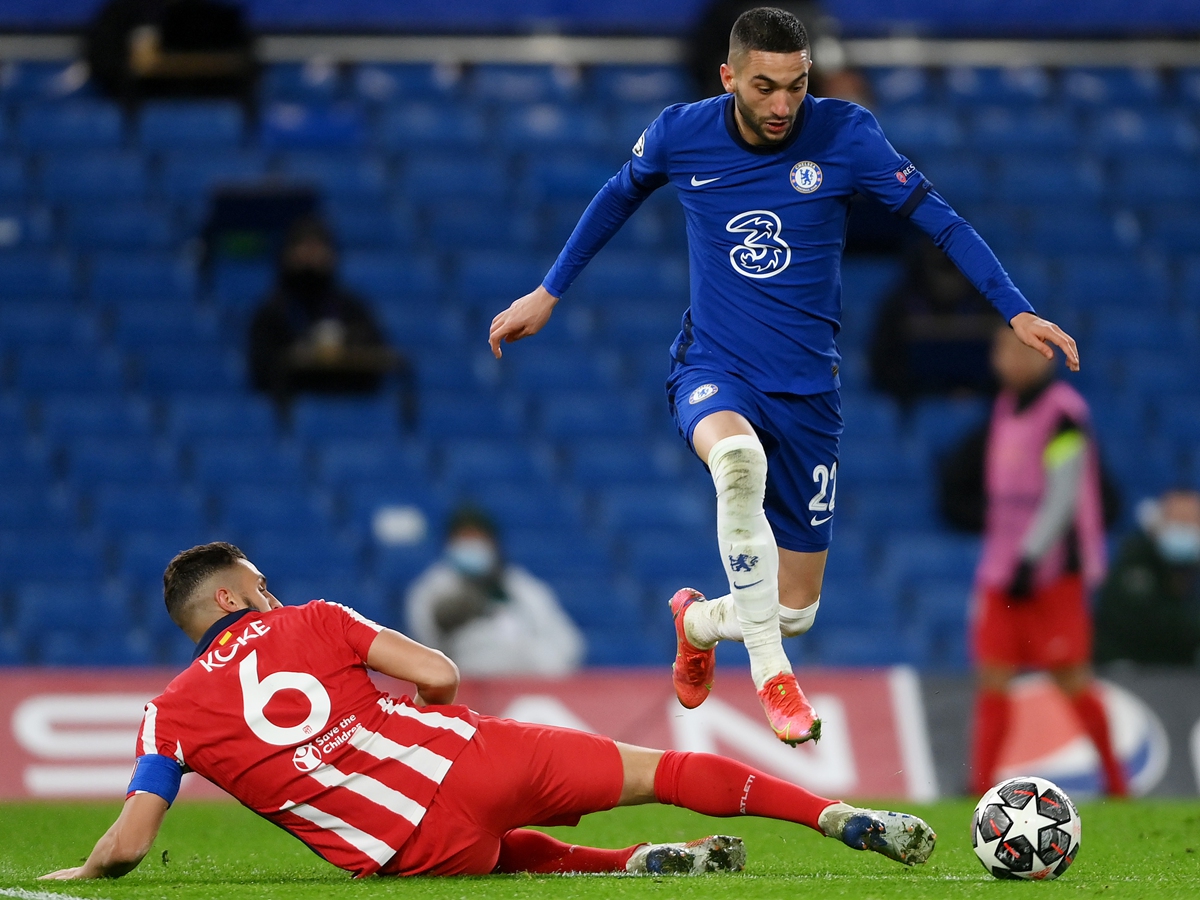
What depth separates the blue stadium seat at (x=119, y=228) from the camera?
1348 cm

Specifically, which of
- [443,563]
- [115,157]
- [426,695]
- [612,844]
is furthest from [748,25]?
[115,157]

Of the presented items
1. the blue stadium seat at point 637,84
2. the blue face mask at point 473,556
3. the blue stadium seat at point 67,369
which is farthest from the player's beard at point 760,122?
the blue stadium seat at point 637,84

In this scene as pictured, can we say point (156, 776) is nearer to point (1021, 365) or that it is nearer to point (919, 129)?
point (1021, 365)

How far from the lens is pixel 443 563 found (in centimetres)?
1184

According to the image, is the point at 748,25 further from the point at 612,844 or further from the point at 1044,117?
the point at 1044,117

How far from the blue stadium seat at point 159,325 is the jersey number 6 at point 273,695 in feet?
26.4

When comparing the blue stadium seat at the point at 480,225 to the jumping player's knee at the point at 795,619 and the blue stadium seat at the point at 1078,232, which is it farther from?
the jumping player's knee at the point at 795,619

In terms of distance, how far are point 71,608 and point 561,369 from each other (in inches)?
159

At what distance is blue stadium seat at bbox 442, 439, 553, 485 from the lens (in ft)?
41.6

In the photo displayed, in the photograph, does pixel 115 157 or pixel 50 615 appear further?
pixel 115 157

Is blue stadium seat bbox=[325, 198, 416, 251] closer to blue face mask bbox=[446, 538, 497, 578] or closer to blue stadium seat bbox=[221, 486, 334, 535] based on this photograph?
blue stadium seat bbox=[221, 486, 334, 535]

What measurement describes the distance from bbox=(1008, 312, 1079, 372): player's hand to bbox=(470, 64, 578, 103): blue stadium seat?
10404 millimetres

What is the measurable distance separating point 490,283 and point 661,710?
482 cm

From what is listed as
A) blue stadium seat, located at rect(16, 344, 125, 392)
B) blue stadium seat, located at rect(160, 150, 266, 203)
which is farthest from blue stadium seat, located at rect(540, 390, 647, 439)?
blue stadium seat, located at rect(16, 344, 125, 392)
